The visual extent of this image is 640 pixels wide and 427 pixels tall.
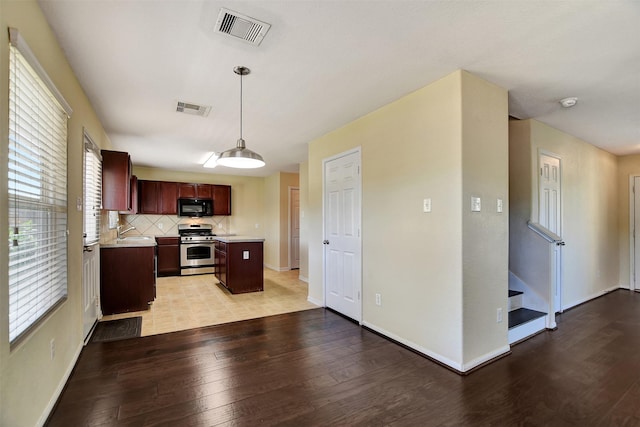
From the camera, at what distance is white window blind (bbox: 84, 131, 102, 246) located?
3340 millimetres

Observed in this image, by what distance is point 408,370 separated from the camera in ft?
8.09

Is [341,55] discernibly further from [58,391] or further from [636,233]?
[636,233]

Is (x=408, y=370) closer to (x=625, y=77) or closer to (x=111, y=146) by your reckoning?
(x=625, y=77)

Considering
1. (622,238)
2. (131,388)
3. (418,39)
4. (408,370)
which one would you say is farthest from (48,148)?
(622,238)

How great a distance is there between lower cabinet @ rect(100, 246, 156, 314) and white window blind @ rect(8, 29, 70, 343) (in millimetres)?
1804

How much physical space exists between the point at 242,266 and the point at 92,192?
2.33m

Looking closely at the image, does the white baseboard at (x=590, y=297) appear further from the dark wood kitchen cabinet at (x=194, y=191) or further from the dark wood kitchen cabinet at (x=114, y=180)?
the dark wood kitchen cabinet at (x=194, y=191)

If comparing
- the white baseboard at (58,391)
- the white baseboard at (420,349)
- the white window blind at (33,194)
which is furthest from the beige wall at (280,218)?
the white window blind at (33,194)

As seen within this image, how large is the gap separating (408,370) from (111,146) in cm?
514

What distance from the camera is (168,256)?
21.4ft

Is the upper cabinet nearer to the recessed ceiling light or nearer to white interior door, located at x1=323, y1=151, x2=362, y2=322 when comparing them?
the recessed ceiling light

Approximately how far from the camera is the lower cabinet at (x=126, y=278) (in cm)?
384

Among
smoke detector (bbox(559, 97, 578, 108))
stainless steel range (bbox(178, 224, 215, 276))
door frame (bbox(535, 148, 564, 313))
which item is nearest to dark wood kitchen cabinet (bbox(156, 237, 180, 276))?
stainless steel range (bbox(178, 224, 215, 276))

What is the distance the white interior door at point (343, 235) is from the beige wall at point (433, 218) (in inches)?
11.0
